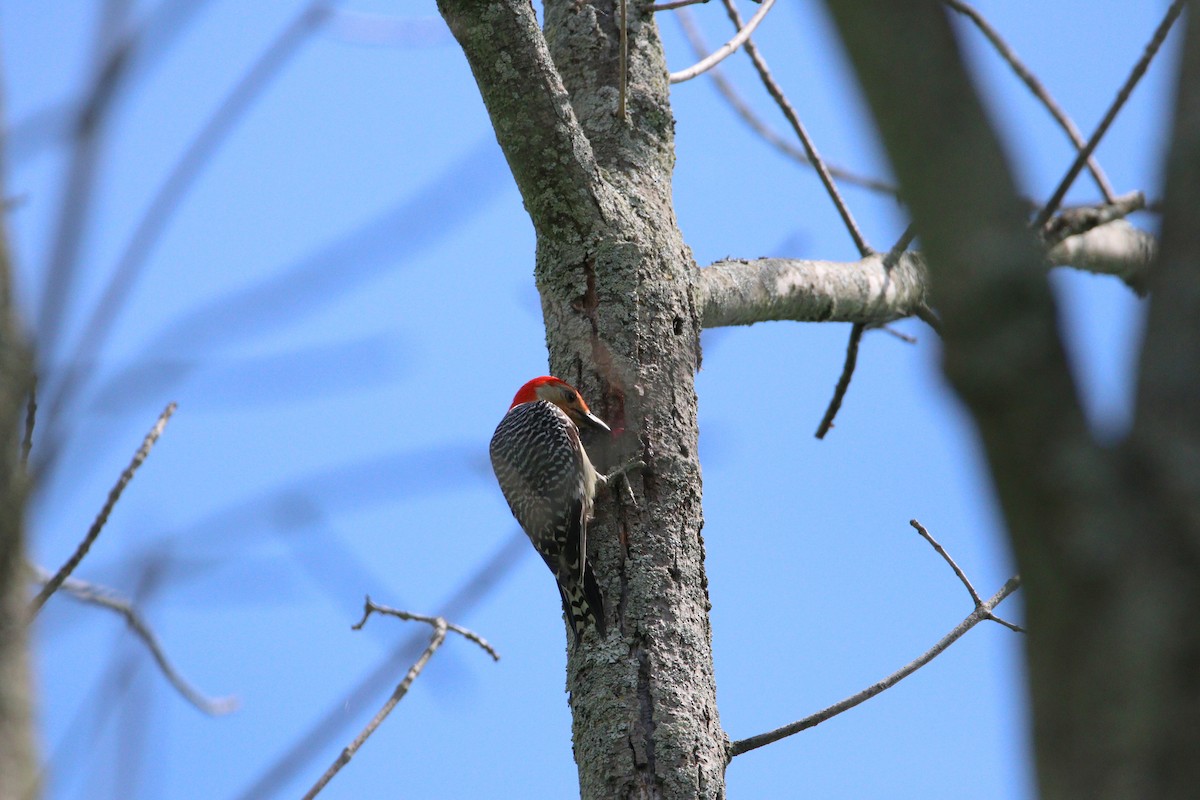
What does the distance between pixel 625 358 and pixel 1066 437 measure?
8.93 feet

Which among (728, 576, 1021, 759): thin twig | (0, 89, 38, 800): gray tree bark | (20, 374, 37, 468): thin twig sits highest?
(728, 576, 1021, 759): thin twig

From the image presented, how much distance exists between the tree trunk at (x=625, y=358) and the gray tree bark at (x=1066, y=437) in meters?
2.16

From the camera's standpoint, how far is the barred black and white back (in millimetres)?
3602

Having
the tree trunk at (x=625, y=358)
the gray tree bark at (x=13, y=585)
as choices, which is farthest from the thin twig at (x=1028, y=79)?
the gray tree bark at (x=13, y=585)

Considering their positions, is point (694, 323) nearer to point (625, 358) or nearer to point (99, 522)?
point (625, 358)

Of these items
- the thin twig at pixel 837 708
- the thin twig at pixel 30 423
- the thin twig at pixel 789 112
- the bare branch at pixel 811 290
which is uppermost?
the thin twig at pixel 789 112

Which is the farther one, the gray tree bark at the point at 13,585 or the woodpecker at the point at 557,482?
the woodpecker at the point at 557,482

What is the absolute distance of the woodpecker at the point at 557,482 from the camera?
3.66 m

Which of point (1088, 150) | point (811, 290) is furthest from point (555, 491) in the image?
point (1088, 150)

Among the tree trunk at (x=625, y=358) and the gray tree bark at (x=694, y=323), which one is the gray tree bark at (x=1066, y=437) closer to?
the gray tree bark at (x=694, y=323)

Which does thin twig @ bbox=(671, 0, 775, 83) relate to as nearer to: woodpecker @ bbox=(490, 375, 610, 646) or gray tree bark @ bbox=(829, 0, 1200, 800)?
woodpecker @ bbox=(490, 375, 610, 646)

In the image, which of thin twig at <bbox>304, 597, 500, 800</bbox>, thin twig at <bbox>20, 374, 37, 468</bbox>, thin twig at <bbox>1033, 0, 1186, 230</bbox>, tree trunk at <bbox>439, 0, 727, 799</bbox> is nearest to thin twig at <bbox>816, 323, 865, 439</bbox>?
tree trunk at <bbox>439, 0, 727, 799</bbox>

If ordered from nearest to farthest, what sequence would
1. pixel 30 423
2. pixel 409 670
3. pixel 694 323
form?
pixel 30 423
pixel 409 670
pixel 694 323

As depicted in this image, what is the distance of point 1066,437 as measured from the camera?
103 centimetres
